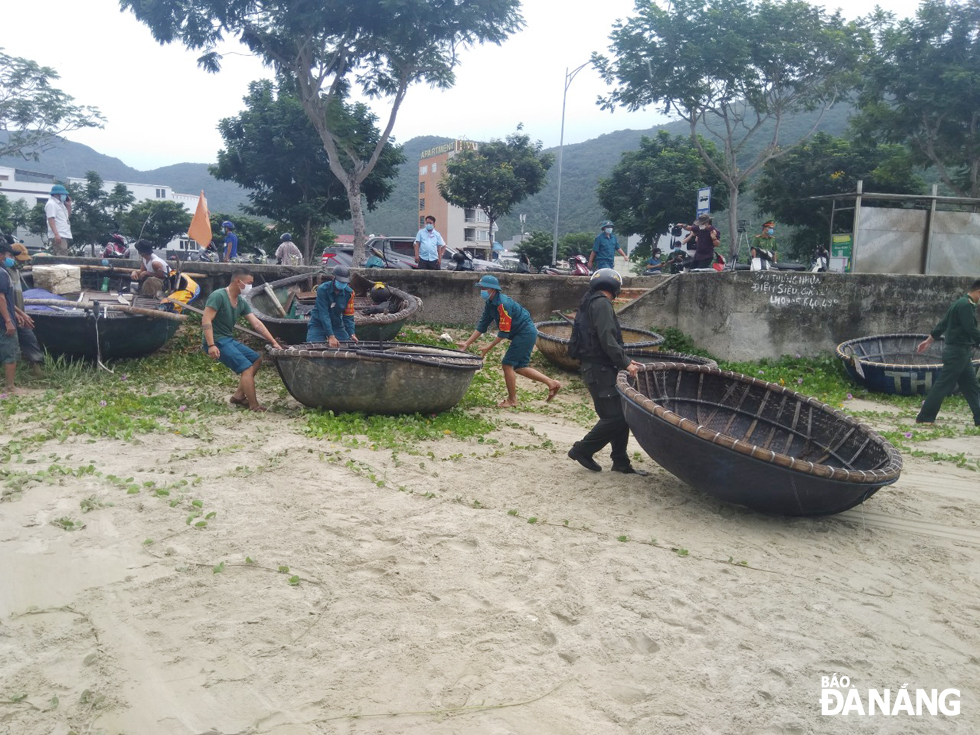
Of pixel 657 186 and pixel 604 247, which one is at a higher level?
pixel 657 186

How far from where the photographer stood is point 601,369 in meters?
6.04

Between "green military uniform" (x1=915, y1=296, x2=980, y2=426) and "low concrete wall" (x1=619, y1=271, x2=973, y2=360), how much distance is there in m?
3.48

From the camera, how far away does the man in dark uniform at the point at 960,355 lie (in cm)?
840

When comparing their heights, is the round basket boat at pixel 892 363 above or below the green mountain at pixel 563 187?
below

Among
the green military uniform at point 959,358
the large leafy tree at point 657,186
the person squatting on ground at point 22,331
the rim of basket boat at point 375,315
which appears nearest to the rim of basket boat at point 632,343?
the rim of basket boat at point 375,315

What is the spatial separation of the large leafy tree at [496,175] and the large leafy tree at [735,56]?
16292 mm

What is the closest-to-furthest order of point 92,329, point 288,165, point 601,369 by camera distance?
point 601,369
point 92,329
point 288,165

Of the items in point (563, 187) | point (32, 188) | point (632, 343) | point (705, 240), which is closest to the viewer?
point (632, 343)

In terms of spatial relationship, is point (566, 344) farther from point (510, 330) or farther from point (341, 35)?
point (341, 35)

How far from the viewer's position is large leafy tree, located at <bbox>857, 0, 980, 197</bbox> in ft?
63.9

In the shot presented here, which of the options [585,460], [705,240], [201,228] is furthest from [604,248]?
[585,460]

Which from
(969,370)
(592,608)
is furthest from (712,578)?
(969,370)

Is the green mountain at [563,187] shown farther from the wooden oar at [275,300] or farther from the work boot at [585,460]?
the work boot at [585,460]

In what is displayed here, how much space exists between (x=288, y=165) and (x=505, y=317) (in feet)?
84.1
